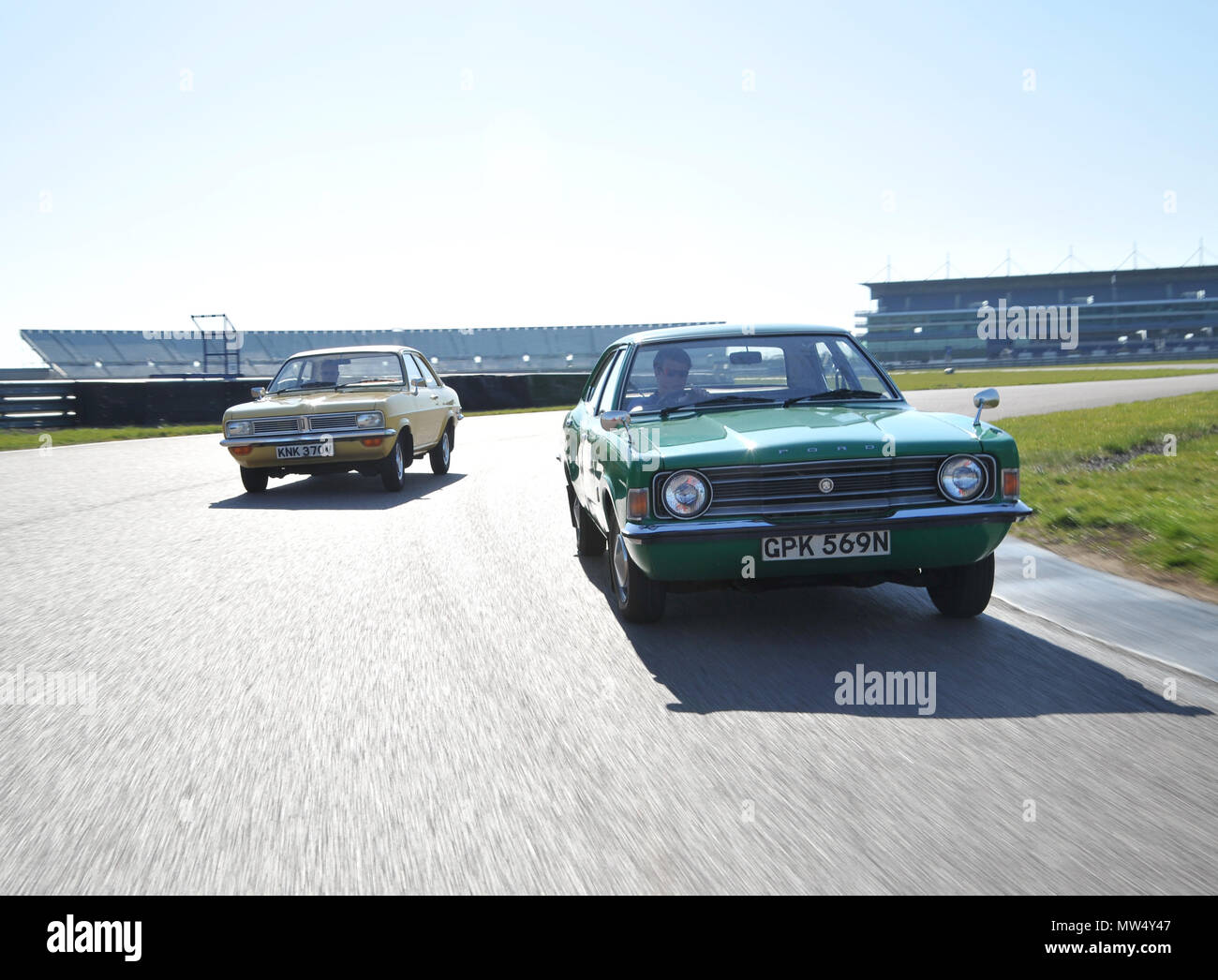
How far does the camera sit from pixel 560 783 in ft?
10.3

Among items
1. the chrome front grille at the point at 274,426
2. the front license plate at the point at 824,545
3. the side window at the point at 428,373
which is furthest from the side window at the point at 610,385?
the side window at the point at 428,373

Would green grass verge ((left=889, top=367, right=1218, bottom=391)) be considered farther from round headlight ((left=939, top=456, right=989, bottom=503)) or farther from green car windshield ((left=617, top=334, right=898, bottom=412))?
round headlight ((left=939, top=456, right=989, bottom=503))

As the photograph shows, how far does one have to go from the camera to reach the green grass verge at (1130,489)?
6.89 metres

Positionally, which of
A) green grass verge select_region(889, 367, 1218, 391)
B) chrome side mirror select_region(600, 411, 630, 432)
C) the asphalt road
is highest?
chrome side mirror select_region(600, 411, 630, 432)

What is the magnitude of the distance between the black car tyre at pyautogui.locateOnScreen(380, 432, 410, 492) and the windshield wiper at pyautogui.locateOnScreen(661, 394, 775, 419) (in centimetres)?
556

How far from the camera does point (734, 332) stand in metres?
6.38

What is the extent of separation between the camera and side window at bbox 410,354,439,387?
1297cm

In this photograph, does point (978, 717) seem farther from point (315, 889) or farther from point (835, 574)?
point (315, 889)

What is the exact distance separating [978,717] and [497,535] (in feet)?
15.8

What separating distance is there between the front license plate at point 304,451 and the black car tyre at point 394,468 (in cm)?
57

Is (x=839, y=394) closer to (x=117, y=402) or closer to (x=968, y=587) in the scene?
(x=968, y=587)

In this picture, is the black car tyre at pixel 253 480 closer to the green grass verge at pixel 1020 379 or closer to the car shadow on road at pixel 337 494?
the car shadow on road at pixel 337 494

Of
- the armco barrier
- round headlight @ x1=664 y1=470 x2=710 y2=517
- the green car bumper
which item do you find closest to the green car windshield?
round headlight @ x1=664 y1=470 x2=710 y2=517
